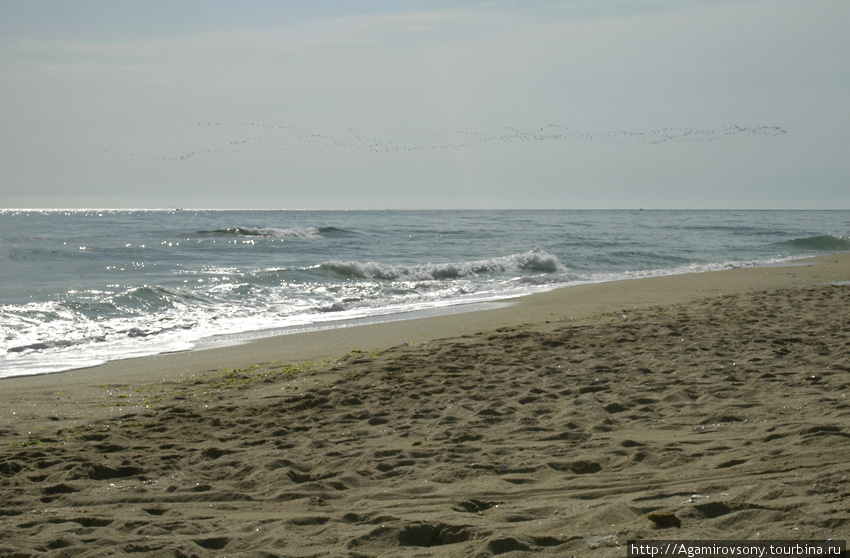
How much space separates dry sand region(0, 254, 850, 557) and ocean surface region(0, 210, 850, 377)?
2.02 metres

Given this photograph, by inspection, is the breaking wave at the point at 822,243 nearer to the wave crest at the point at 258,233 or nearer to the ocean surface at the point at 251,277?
the ocean surface at the point at 251,277

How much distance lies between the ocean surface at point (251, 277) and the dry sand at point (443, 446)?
2021 mm

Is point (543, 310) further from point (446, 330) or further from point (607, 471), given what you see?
point (607, 471)

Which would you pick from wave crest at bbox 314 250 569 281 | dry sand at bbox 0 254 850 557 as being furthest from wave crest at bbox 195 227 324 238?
dry sand at bbox 0 254 850 557

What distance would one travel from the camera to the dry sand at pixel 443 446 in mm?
2910

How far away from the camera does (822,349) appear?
20.7 feet

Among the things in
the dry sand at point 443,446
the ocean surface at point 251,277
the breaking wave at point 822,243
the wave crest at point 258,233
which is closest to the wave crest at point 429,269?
the ocean surface at point 251,277

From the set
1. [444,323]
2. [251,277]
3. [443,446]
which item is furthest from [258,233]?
[443,446]

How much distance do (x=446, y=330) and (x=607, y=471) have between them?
5.42 meters

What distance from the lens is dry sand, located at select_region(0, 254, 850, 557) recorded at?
2910 millimetres

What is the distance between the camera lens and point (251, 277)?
1568 centimetres

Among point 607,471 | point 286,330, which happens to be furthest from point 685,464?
point 286,330

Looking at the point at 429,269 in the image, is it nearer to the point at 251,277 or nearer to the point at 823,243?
the point at 251,277

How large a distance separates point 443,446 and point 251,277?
12.2 metres
